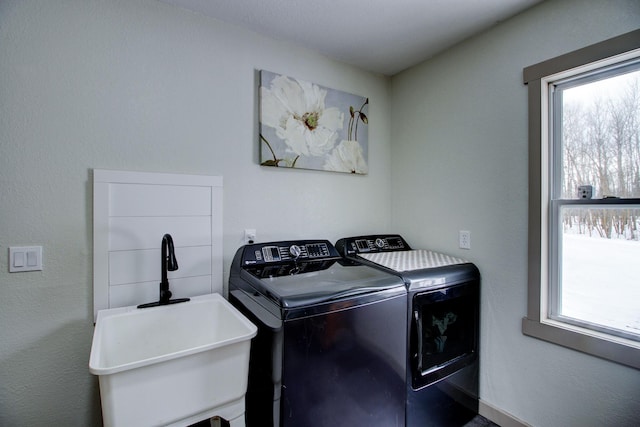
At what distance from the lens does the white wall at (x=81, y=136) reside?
1.31m

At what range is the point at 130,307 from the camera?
143 centimetres

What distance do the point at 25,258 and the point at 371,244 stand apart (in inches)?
76.5

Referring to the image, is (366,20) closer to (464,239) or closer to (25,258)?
(464,239)

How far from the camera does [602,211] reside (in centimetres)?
144

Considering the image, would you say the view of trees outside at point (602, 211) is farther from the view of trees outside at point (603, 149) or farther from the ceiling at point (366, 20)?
the ceiling at point (366, 20)

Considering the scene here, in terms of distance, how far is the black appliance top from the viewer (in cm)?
125

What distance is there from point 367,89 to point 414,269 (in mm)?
1569

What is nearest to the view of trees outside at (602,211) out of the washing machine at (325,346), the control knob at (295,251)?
the washing machine at (325,346)

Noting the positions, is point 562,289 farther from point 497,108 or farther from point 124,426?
point 124,426

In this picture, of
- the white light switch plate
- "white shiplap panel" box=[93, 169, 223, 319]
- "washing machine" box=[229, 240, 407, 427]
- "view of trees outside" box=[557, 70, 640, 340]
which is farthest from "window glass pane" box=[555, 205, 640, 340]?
the white light switch plate

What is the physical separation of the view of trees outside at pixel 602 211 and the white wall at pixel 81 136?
1.78 metres

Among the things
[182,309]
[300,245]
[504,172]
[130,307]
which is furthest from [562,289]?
[130,307]

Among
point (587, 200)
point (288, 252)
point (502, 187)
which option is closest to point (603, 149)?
point (587, 200)

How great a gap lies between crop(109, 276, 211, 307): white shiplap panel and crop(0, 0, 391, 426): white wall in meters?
0.13
